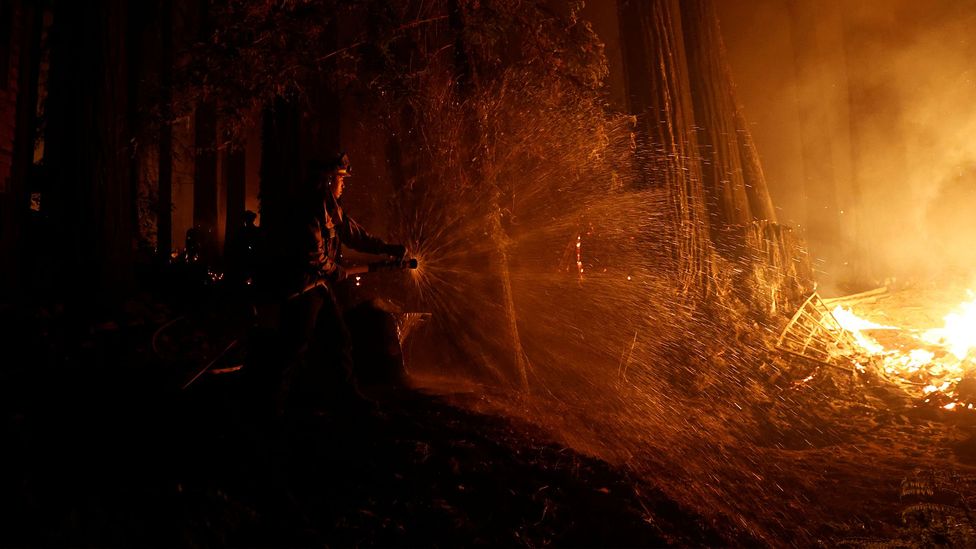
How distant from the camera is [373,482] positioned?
373 cm

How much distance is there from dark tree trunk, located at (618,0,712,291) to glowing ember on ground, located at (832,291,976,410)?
2764 mm

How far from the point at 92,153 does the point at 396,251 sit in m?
4.93

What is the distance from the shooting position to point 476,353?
7.12 meters

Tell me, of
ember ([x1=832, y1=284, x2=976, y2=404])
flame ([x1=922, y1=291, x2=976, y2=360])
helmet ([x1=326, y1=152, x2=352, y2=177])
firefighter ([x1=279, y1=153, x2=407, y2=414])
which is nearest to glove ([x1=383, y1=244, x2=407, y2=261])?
→ firefighter ([x1=279, y1=153, x2=407, y2=414])

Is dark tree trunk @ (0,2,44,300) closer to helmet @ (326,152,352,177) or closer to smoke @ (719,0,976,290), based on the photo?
helmet @ (326,152,352,177)

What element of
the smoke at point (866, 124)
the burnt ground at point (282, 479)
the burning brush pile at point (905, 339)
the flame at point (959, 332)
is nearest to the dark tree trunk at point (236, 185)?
the burnt ground at point (282, 479)

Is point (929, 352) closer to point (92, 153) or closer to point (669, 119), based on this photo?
point (669, 119)

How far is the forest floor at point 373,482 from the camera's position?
3217mm

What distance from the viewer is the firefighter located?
4461 millimetres

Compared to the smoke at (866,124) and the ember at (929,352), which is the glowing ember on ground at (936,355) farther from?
the smoke at (866,124)

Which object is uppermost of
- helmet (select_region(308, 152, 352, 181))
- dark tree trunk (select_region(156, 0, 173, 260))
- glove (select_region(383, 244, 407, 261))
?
dark tree trunk (select_region(156, 0, 173, 260))

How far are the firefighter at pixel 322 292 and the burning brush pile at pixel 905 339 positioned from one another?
649cm

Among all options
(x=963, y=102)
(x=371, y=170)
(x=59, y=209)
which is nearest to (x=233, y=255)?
(x=371, y=170)

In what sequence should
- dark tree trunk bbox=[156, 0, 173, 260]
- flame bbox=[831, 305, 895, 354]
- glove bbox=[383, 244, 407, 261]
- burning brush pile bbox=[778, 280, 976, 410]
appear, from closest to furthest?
1. glove bbox=[383, 244, 407, 261]
2. burning brush pile bbox=[778, 280, 976, 410]
3. flame bbox=[831, 305, 895, 354]
4. dark tree trunk bbox=[156, 0, 173, 260]
